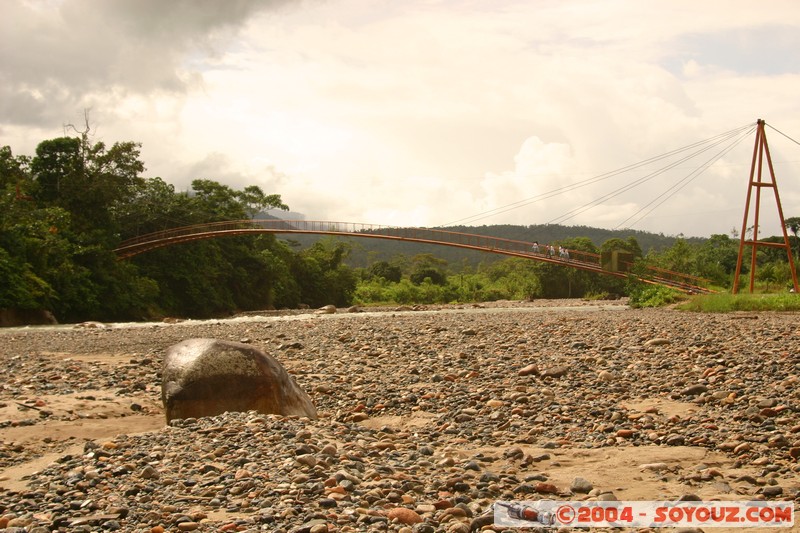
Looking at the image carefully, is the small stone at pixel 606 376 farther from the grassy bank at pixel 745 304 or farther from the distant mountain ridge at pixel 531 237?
the distant mountain ridge at pixel 531 237

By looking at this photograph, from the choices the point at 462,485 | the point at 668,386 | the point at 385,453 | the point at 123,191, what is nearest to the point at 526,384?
the point at 668,386

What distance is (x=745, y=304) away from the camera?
2309cm

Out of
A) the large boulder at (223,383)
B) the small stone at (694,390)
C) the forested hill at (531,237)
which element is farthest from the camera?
the forested hill at (531,237)

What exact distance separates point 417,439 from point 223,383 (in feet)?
7.82

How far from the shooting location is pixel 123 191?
134 ft

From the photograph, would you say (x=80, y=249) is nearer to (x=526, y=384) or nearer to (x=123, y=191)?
(x=123, y=191)

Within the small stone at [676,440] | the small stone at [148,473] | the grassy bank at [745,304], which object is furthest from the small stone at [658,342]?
the grassy bank at [745,304]

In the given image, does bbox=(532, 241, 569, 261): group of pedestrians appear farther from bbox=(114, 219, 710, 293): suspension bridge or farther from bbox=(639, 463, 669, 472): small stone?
bbox=(639, 463, 669, 472): small stone

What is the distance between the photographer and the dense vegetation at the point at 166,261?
3316 centimetres

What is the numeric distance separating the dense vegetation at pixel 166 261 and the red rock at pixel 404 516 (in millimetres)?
26135

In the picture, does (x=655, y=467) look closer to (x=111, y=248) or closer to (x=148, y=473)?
(x=148, y=473)

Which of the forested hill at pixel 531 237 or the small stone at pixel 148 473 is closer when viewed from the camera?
the small stone at pixel 148 473

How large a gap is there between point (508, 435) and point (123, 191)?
37.5 meters

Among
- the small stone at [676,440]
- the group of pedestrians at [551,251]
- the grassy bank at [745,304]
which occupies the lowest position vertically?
the small stone at [676,440]
